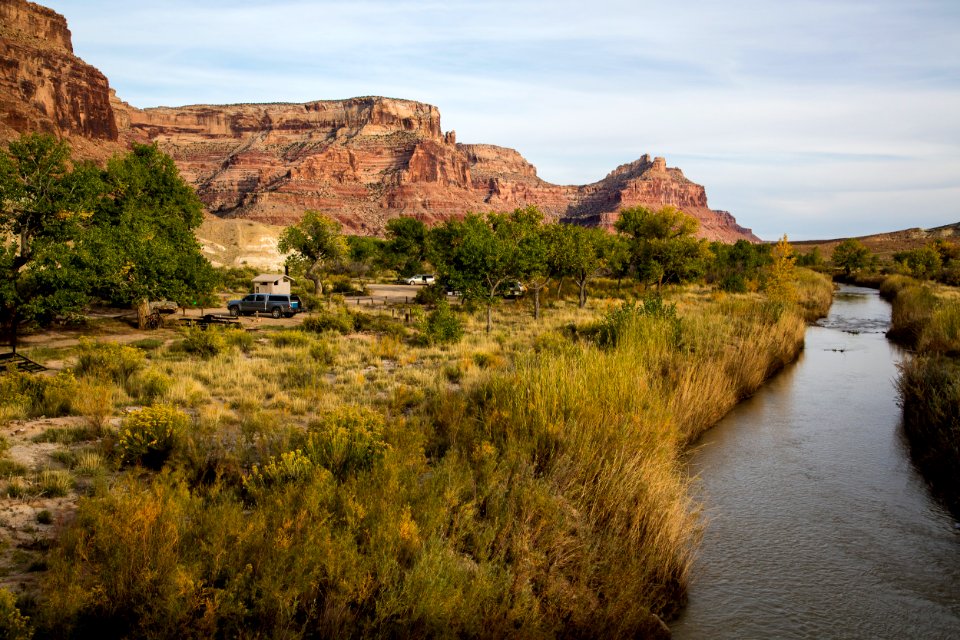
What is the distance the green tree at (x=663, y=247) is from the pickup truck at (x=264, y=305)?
26.9m

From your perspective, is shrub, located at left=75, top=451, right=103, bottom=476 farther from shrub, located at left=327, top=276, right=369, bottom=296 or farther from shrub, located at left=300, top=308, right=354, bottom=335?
shrub, located at left=327, top=276, right=369, bottom=296

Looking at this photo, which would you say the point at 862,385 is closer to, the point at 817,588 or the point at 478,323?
the point at 817,588

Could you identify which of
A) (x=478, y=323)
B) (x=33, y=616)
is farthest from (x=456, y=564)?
(x=478, y=323)

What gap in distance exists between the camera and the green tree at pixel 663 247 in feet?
135

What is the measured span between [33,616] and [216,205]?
199683mm

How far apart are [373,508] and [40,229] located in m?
25.5

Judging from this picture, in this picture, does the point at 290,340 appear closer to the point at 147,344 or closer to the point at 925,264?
the point at 147,344

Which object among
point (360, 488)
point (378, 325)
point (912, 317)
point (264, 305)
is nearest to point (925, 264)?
point (912, 317)

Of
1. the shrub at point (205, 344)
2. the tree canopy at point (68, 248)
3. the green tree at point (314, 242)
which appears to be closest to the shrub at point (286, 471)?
the shrub at point (205, 344)

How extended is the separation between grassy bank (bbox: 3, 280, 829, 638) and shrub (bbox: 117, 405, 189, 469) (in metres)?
0.04

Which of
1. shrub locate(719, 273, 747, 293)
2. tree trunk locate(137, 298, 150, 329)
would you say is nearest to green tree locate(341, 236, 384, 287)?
shrub locate(719, 273, 747, 293)

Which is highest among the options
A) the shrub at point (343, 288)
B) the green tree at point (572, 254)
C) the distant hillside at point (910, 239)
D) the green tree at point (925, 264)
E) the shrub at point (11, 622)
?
the distant hillside at point (910, 239)

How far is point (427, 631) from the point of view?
4453mm

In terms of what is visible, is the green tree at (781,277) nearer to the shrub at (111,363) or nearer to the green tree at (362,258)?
the shrub at (111,363)
